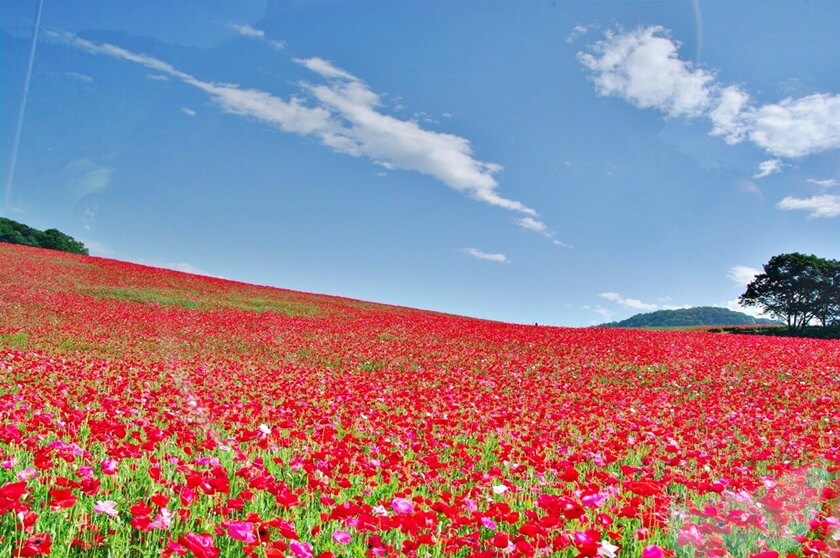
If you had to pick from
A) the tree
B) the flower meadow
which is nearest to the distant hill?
the tree

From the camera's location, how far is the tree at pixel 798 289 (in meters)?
57.2

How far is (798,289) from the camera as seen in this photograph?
58750 millimetres

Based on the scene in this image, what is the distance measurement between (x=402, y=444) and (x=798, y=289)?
64840 millimetres

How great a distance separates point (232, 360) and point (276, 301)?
2036 centimetres

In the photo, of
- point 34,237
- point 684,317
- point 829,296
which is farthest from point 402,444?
point 684,317

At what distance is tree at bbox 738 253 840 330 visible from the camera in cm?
5722

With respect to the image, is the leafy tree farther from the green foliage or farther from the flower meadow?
the green foliage

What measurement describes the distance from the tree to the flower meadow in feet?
134

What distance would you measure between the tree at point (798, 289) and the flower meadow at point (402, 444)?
134 feet

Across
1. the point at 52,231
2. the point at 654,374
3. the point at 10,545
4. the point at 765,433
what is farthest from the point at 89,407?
the point at 52,231

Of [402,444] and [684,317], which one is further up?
[684,317]

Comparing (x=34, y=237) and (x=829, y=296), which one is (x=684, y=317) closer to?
(x=829, y=296)

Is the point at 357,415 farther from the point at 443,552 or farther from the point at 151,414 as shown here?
the point at 443,552

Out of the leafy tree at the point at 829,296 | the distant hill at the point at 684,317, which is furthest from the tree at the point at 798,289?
the distant hill at the point at 684,317
